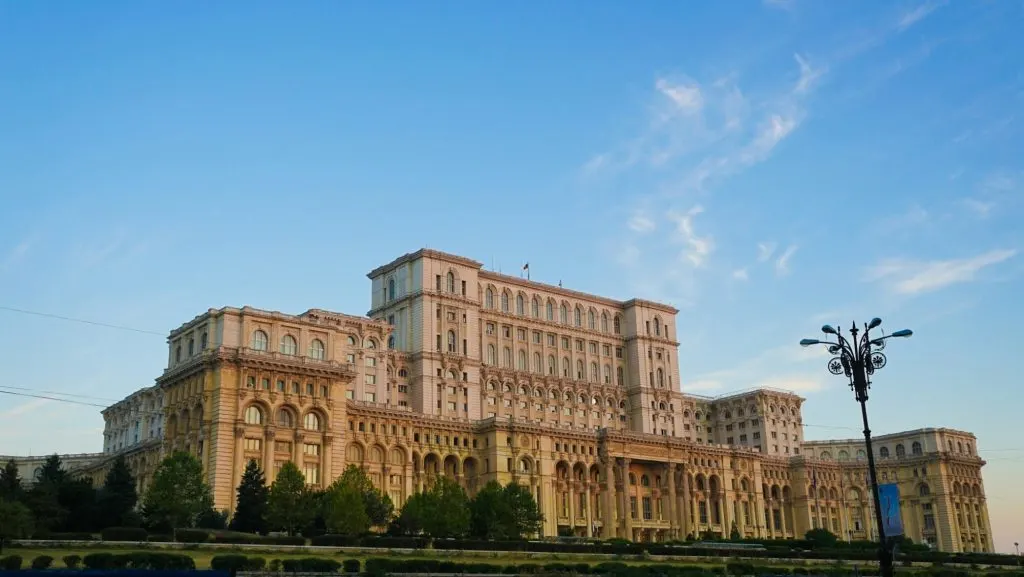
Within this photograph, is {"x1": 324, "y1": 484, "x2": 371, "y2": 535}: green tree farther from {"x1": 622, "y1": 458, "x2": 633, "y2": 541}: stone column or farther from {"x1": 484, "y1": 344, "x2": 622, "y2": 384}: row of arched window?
{"x1": 484, "y1": 344, "x2": 622, "y2": 384}: row of arched window

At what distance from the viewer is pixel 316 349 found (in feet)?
375

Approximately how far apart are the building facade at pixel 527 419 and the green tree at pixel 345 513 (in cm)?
1515

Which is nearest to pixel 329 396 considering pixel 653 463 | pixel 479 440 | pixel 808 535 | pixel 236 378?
pixel 236 378

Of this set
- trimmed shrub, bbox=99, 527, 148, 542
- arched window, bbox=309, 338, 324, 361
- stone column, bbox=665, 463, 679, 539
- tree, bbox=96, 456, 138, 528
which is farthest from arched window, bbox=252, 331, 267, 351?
stone column, bbox=665, 463, 679, 539

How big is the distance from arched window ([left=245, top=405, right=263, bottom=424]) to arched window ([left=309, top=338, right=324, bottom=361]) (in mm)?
9065

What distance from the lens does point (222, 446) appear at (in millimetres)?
102875

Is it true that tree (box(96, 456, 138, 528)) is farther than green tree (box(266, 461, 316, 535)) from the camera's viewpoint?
No

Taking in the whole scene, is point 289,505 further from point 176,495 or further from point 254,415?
point 254,415

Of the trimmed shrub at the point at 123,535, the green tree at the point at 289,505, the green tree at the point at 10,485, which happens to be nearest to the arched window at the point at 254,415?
the green tree at the point at 289,505

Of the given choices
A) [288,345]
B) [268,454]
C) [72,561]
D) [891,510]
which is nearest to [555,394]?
[288,345]

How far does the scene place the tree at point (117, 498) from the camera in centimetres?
8625

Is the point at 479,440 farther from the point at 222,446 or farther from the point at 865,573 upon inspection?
the point at 865,573

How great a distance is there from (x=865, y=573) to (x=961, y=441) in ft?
361

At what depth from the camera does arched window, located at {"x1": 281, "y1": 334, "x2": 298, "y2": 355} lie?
4380 inches
